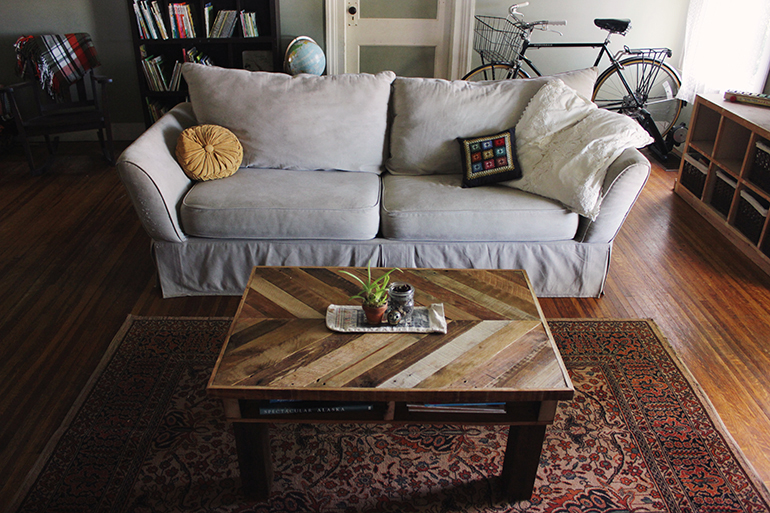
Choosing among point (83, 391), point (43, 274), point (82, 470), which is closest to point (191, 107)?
point (43, 274)

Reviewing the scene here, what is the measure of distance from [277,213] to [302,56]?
209cm

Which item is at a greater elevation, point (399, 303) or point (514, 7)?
point (514, 7)

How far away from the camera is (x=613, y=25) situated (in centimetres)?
411

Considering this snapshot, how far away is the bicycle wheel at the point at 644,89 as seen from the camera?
169 inches

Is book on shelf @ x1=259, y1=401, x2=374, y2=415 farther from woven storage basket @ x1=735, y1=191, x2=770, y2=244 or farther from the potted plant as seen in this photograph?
woven storage basket @ x1=735, y1=191, x2=770, y2=244

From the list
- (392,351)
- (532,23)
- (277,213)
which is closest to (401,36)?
(532,23)

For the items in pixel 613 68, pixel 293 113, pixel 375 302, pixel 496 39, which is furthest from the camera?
pixel 496 39

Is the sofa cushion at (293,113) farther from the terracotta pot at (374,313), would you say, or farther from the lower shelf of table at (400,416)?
the lower shelf of table at (400,416)

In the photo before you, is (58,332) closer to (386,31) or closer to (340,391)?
(340,391)

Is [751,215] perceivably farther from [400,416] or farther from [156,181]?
[156,181]

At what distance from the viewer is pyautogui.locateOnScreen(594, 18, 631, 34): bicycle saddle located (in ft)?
13.4

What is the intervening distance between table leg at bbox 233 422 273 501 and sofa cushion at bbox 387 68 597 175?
163 cm

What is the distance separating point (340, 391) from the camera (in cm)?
145

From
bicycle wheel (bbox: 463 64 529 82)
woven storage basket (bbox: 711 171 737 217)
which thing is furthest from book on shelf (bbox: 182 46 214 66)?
woven storage basket (bbox: 711 171 737 217)
